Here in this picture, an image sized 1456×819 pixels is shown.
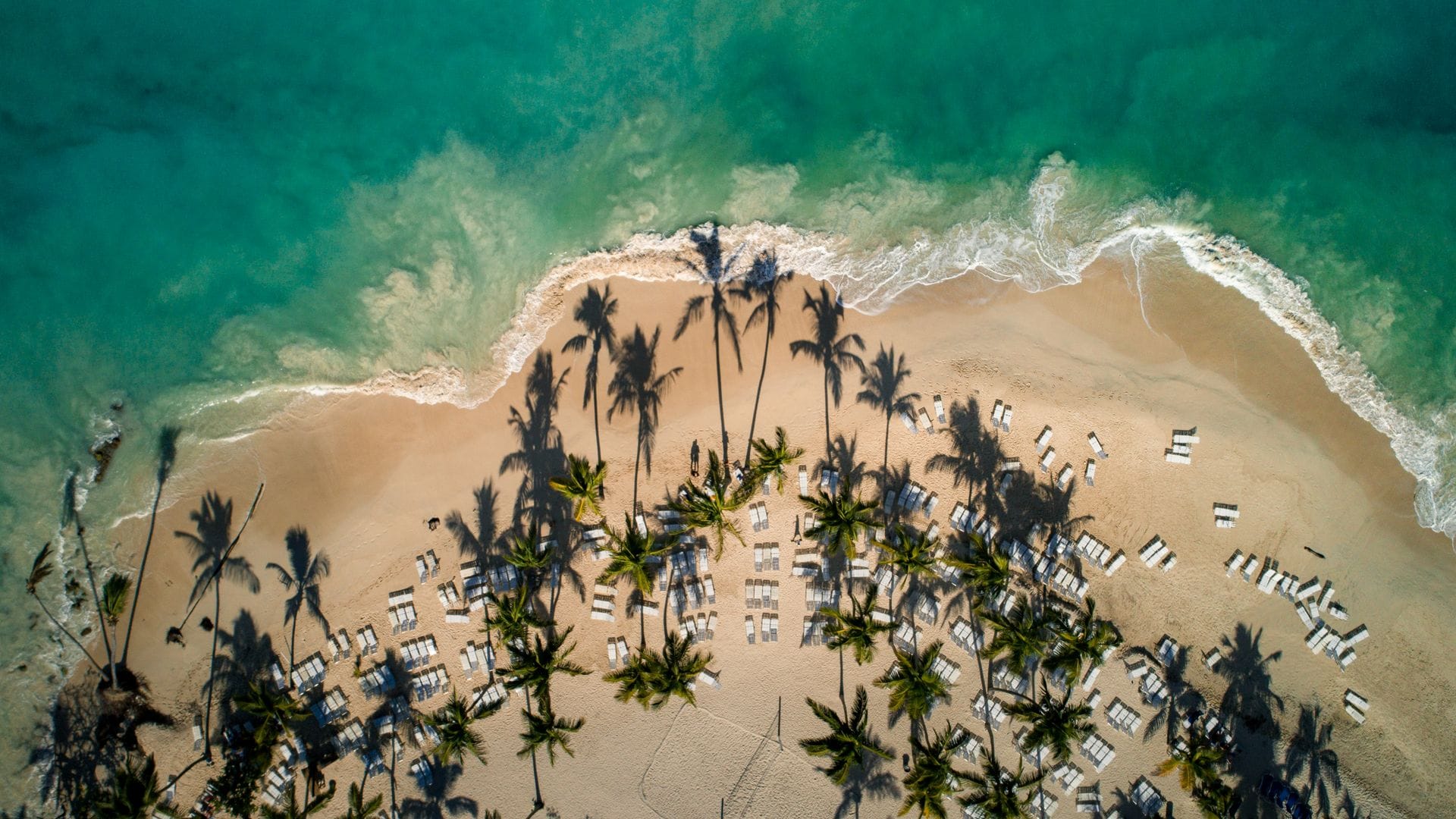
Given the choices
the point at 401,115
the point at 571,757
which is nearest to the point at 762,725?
the point at 571,757

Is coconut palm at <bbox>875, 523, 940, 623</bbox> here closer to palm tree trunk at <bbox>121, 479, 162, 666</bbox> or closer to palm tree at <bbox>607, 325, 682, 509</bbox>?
palm tree at <bbox>607, 325, 682, 509</bbox>

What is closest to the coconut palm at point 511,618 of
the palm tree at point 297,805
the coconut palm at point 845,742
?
the palm tree at point 297,805

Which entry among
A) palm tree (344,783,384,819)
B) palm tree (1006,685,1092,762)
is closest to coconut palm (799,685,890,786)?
palm tree (1006,685,1092,762)

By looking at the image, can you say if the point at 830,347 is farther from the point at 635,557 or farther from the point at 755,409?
the point at 635,557

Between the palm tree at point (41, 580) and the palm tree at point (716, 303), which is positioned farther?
the palm tree at point (716, 303)

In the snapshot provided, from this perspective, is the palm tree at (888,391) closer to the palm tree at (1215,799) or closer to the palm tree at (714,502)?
the palm tree at (714,502)

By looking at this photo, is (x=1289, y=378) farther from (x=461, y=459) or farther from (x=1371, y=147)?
(x=461, y=459)
